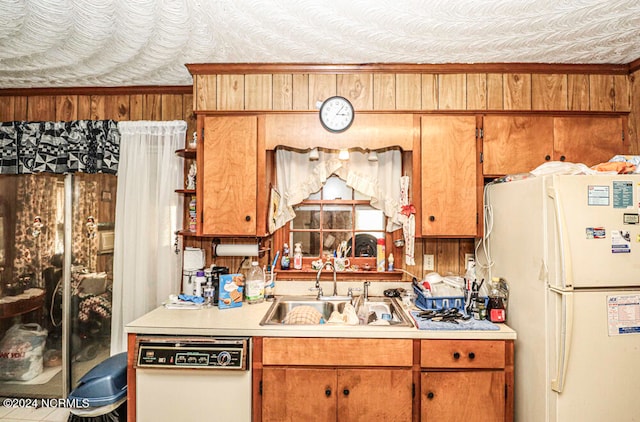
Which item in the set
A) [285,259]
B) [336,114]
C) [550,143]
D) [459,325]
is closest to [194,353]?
[285,259]

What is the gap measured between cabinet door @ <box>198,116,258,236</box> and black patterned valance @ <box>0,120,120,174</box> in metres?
0.93

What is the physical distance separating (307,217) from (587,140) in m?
2.03

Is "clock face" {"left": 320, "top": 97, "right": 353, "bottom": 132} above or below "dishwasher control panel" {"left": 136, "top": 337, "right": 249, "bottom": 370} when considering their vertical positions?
above

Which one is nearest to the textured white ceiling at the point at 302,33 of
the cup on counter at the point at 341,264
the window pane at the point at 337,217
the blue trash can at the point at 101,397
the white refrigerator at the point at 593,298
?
the white refrigerator at the point at 593,298

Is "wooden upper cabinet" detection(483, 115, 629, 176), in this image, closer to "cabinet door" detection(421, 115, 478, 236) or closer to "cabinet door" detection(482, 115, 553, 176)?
"cabinet door" detection(482, 115, 553, 176)

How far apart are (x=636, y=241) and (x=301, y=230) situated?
1.99 m

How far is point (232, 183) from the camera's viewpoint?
2371 millimetres

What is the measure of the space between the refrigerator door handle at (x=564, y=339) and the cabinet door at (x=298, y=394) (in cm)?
110

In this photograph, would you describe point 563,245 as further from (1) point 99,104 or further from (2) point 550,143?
(1) point 99,104

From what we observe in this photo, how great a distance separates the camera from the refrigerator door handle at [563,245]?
5.33 ft

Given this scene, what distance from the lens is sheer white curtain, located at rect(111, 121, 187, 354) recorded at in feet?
8.64

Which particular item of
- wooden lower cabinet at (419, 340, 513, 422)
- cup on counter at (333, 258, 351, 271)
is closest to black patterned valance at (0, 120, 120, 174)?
cup on counter at (333, 258, 351, 271)

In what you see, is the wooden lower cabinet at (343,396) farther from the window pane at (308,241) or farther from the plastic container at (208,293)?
the window pane at (308,241)

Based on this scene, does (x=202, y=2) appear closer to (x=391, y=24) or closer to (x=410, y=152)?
(x=391, y=24)
